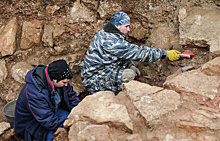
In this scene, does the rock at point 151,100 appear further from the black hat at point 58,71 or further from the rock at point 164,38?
the rock at point 164,38

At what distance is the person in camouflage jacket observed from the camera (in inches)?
109

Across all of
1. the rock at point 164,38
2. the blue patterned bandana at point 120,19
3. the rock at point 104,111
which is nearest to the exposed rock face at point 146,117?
the rock at point 104,111

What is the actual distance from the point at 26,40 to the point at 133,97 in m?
2.51

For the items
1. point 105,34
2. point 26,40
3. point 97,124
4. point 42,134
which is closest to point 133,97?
point 97,124

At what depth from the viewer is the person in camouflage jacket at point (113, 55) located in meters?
2.77

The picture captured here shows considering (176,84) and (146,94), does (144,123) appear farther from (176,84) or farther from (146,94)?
(176,84)

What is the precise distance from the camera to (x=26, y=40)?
3459 mm

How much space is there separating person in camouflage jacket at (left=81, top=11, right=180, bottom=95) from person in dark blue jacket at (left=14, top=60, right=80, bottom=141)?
778 millimetres

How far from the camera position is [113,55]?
2.87 m

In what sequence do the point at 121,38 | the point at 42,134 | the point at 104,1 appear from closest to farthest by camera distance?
the point at 42,134 → the point at 121,38 → the point at 104,1

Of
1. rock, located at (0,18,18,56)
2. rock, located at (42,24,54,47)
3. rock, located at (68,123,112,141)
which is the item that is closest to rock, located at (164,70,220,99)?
rock, located at (68,123,112,141)

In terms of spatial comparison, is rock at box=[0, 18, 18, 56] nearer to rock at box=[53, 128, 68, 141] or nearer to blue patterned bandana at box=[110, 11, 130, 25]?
blue patterned bandana at box=[110, 11, 130, 25]

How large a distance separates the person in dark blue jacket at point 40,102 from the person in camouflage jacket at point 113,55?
778 millimetres

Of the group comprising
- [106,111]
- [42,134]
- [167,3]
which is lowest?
[42,134]
